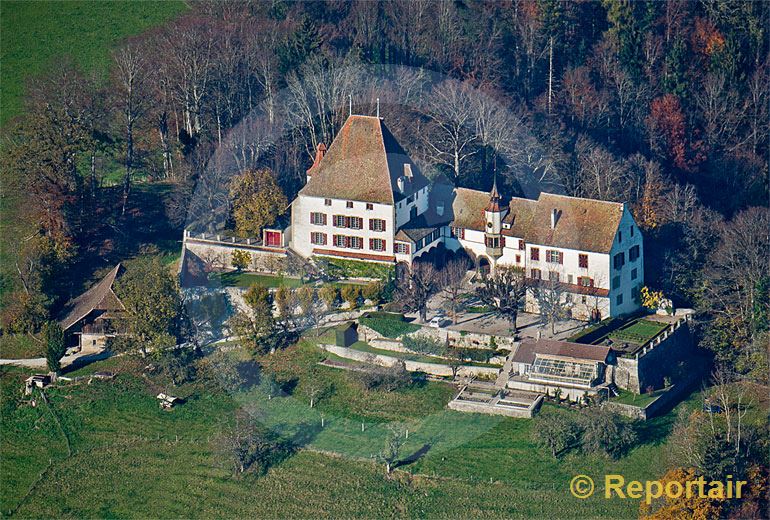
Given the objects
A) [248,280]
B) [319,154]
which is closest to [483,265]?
[319,154]

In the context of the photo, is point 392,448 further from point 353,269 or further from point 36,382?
point 36,382

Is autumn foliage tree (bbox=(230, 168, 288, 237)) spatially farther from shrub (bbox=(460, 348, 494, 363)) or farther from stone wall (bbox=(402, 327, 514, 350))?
shrub (bbox=(460, 348, 494, 363))

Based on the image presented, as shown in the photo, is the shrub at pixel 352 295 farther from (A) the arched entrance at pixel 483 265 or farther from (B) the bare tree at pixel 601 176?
(B) the bare tree at pixel 601 176

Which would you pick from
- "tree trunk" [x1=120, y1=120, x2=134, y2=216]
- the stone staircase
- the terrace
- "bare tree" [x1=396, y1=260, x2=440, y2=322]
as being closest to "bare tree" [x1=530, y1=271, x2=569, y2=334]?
the terrace

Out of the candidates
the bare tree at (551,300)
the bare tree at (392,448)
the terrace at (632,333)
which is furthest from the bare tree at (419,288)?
the bare tree at (392,448)

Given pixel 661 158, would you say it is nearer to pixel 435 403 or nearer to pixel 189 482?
pixel 435 403

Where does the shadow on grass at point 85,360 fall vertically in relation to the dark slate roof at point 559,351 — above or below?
below
